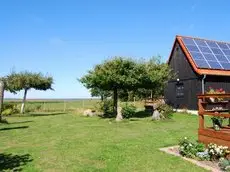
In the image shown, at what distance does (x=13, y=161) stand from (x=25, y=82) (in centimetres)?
2455

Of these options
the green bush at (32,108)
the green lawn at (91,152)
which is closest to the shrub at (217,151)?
the green lawn at (91,152)

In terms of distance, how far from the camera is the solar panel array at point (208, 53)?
1032 inches

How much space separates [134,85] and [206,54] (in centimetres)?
815

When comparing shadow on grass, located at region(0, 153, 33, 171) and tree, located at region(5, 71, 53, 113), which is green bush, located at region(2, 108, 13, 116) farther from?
shadow on grass, located at region(0, 153, 33, 171)

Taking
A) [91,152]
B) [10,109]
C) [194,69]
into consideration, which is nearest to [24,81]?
[10,109]

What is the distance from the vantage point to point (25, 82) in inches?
1300

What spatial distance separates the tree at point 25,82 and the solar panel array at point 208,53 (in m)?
16.0

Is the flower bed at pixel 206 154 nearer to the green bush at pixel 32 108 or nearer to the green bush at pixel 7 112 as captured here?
the green bush at pixel 7 112

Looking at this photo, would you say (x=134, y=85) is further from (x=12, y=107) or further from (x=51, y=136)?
(x=12, y=107)

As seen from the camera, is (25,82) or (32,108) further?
(32,108)

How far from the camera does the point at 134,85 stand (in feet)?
77.3

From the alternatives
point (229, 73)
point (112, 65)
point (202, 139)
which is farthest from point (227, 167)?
point (229, 73)

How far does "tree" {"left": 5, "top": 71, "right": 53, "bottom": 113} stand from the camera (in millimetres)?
32844

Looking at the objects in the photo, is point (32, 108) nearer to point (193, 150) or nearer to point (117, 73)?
point (117, 73)
